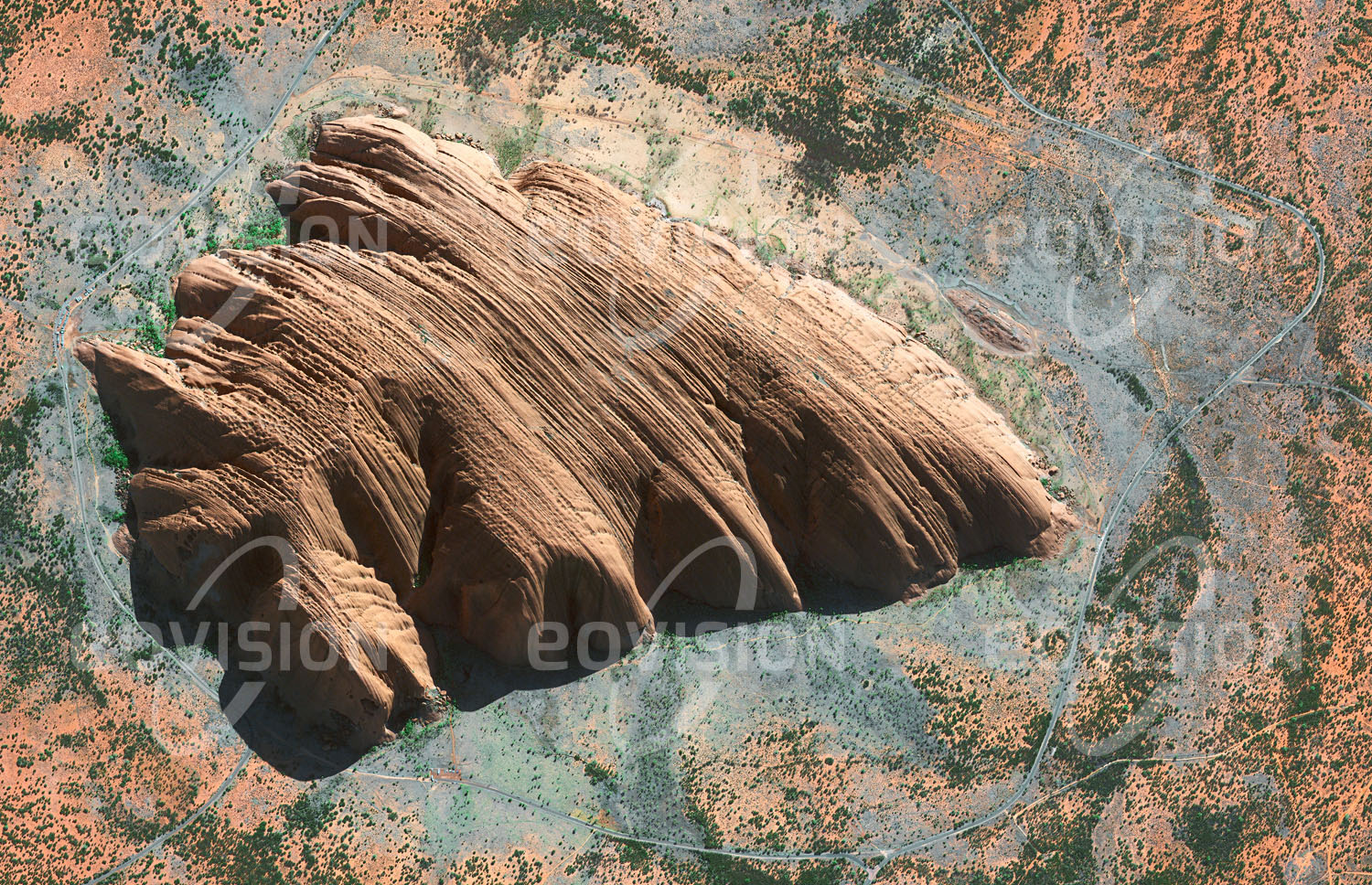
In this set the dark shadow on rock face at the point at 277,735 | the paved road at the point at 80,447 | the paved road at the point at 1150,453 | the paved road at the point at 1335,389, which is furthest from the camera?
the paved road at the point at 1335,389

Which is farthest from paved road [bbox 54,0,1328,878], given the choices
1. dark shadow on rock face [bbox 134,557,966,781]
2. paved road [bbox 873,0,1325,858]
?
dark shadow on rock face [bbox 134,557,966,781]

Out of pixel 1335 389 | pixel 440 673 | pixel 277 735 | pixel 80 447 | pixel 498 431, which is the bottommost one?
pixel 277 735

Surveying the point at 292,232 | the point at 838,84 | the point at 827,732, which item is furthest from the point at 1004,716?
the point at 292,232

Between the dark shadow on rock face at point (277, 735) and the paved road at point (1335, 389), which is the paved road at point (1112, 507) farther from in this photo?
the dark shadow on rock face at point (277, 735)

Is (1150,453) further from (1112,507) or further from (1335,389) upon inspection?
(1335,389)

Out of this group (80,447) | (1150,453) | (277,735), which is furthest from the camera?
(1150,453)

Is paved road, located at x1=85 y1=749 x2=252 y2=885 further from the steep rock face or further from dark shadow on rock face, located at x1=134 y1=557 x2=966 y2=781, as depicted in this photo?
the steep rock face

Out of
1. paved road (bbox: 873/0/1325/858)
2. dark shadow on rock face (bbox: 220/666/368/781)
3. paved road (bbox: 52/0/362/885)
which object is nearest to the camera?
paved road (bbox: 52/0/362/885)

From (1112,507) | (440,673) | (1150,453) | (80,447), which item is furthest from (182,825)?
(1150,453)

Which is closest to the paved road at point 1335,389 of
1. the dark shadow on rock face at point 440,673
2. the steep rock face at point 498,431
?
the steep rock face at point 498,431
